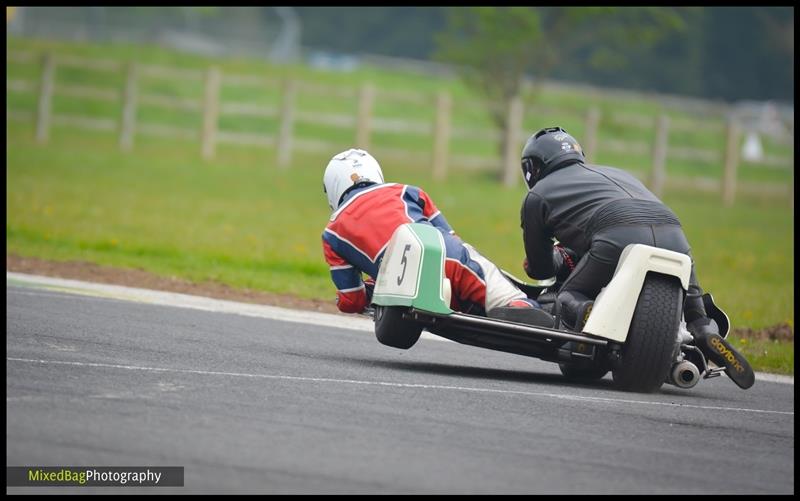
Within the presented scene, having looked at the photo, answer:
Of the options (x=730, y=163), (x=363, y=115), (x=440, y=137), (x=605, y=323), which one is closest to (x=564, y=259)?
(x=605, y=323)

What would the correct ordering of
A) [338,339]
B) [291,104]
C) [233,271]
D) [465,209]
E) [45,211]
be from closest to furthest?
[338,339] < [233,271] < [45,211] < [465,209] < [291,104]

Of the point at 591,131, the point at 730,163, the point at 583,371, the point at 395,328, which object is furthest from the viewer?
the point at 730,163

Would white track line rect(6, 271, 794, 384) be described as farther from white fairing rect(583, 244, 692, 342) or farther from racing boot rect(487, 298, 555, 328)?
white fairing rect(583, 244, 692, 342)

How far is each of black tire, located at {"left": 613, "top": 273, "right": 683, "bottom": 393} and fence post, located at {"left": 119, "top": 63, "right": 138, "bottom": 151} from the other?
27.5 m

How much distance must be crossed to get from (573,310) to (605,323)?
1.47 feet

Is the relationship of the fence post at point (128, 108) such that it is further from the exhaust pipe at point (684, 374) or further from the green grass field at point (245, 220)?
the exhaust pipe at point (684, 374)

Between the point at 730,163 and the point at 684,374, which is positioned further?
the point at 730,163

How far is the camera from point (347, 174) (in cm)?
979

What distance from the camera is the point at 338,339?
448 inches

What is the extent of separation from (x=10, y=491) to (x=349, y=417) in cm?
216

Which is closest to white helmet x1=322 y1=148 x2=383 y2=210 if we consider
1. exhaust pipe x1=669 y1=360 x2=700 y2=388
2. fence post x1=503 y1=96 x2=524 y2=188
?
exhaust pipe x1=669 y1=360 x2=700 y2=388

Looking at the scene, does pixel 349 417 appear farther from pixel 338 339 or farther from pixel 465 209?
pixel 465 209

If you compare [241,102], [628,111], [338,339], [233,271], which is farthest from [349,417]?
[628,111]

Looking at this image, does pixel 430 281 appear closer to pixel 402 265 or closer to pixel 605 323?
pixel 402 265
